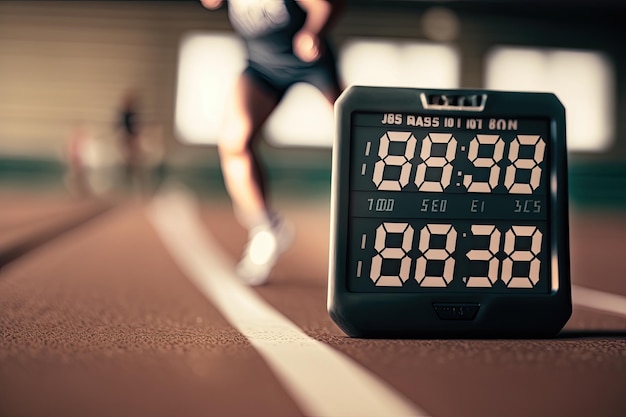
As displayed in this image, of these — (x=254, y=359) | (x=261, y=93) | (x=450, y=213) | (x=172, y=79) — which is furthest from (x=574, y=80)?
(x=254, y=359)

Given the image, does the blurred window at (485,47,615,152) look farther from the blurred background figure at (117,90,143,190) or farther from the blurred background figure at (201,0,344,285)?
the blurred background figure at (201,0,344,285)

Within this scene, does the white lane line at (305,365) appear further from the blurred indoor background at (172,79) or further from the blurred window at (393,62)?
the blurred window at (393,62)

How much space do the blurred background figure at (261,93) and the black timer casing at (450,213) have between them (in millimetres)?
849

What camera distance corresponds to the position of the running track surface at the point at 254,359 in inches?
29.9

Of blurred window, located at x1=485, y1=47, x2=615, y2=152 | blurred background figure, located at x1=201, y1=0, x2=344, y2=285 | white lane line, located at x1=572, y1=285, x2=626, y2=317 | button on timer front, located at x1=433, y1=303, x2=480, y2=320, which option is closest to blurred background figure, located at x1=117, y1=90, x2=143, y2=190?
blurred window, located at x1=485, y1=47, x2=615, y2=152

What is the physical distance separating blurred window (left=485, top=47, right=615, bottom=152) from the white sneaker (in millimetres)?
9924

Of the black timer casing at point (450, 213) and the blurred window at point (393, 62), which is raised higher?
the black timer casing at point (450, 213)

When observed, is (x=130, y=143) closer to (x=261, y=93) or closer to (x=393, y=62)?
(x=393, y=62)

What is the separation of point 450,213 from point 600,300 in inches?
32.0

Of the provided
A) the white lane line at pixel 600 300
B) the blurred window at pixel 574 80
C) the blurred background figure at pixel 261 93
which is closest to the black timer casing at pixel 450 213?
the white lane line at pixel 600 300

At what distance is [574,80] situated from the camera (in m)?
11.5

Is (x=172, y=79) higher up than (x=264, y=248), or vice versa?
(x=264, y=248)

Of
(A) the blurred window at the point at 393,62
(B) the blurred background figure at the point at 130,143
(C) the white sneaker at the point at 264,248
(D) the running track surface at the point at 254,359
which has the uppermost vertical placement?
(D) the running track surface at the point at 254,359

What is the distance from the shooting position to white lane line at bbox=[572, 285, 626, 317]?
5.09ft
